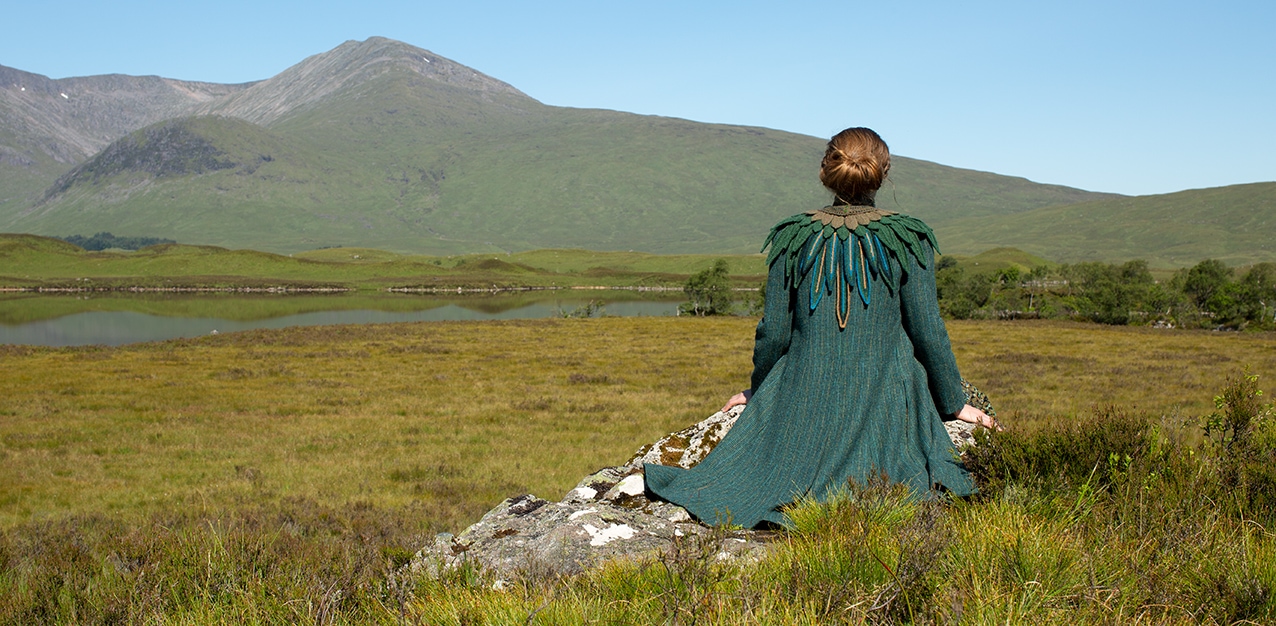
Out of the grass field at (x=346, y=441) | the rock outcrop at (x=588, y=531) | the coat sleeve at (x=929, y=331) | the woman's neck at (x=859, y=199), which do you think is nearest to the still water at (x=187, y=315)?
the grass field at (x=346, y=441)

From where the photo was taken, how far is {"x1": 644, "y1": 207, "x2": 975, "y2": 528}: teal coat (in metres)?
4.73

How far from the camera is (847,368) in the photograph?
4.88 m

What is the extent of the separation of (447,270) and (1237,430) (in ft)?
596

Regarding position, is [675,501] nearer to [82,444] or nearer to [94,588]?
[94,588]

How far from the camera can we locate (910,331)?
16.2 feet

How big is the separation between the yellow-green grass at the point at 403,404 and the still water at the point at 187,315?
15.6 meters

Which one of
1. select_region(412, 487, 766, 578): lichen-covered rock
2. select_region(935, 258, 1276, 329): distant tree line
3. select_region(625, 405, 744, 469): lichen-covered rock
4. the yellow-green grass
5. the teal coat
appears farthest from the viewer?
select_region(935, 258, 1276, 329): distant tree line

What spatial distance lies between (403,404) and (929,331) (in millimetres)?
19389

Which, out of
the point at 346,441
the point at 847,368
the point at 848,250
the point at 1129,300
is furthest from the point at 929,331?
the point at 1129,300

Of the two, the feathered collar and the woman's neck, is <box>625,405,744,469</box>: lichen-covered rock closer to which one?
the feathered collar

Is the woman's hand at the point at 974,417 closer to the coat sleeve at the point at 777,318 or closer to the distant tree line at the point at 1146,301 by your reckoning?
the coat sleeve at the point at 777,318

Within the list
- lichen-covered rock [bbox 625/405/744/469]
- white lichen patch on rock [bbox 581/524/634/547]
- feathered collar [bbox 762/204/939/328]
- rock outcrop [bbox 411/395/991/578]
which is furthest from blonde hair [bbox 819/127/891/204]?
white lichen patch on rock [bbox 581/524/634/547]

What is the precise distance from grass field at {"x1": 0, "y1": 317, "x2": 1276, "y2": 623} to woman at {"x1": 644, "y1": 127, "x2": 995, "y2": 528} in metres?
0.55

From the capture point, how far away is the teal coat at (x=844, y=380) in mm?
4734
